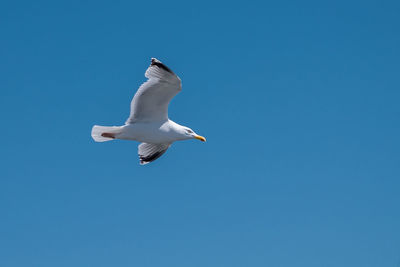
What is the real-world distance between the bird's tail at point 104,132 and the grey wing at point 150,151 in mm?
1476

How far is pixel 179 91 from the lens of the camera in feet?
48.3

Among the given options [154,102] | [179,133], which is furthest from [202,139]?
[154,102]

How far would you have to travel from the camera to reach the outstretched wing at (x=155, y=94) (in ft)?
47.0

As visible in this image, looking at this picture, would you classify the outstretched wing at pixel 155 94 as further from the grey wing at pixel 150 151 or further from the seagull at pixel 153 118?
the grey wing at pixel 150 151

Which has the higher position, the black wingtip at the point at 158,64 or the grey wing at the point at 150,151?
the black wingtip at the point at 158,64

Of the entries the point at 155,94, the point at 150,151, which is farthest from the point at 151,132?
the point at 150,151

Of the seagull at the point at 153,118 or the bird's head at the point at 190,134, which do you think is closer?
the seagull at the point at 153,118

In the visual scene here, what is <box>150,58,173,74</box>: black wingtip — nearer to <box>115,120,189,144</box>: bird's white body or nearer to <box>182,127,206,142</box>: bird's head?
<box>115,120,189,144</box>: bird's white body

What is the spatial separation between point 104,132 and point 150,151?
1.81 metres

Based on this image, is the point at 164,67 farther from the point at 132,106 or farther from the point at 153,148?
the point at 153,148

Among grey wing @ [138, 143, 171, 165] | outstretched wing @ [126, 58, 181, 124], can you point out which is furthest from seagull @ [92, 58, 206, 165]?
grey wing @ [138, 143, 171, 165]

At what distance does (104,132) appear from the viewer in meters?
15.4

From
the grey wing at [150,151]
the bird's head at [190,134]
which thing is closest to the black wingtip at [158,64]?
the bird's head at [190,134]

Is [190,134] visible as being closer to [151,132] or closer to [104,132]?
[151,132]
